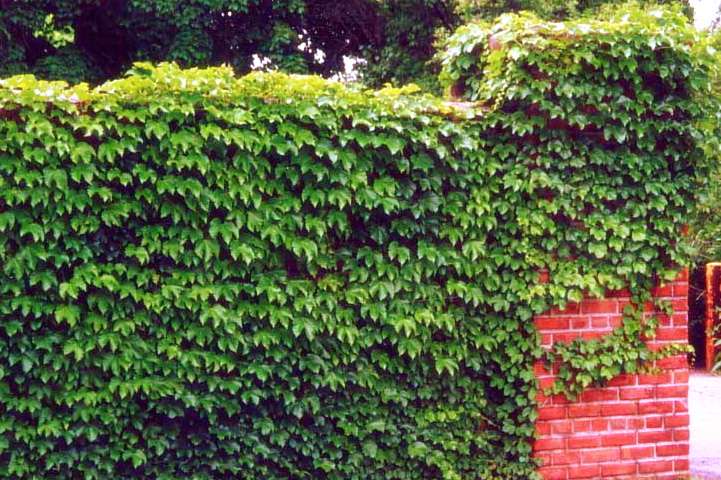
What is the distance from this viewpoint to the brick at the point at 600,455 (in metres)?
4.66

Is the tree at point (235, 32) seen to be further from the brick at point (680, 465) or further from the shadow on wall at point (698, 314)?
the brick at point (680, 465)

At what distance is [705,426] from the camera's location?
674 cm

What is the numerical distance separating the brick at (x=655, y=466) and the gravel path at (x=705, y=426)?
0.30 metres

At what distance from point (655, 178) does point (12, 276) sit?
3.76 metres

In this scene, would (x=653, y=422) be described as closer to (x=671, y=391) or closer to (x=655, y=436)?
(x=655, y=436)

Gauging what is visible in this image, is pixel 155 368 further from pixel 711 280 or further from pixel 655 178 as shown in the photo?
pixel 711 280

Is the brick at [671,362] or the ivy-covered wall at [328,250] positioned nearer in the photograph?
the ivy-covered wall at [328,250]

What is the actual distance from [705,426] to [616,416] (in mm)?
2598

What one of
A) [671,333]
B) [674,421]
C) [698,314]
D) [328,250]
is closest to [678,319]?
[671,333]

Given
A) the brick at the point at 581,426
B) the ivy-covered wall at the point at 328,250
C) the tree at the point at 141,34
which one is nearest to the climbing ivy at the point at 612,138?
the ivy-covered wall at the point at 328,250

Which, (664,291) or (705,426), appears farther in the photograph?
(705,426)

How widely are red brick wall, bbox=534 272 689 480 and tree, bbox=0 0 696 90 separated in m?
9.02

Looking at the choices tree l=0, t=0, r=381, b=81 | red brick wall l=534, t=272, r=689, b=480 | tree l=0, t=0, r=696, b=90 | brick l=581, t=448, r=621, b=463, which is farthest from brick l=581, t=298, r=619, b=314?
tree l=0, t=0, r=381, b=81

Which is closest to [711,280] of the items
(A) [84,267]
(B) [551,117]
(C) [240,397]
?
(B) [551,117]
